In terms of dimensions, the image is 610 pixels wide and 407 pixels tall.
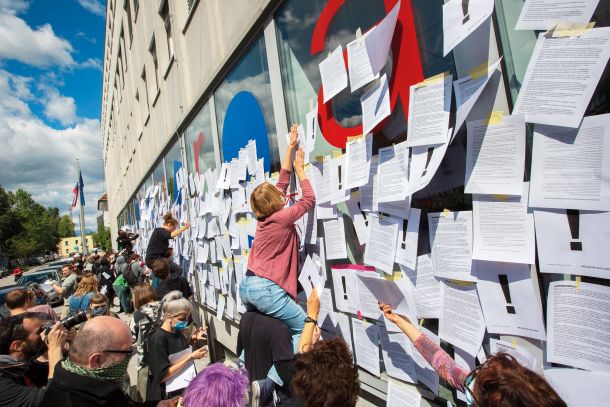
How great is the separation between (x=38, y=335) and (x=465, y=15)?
3633 millimetres

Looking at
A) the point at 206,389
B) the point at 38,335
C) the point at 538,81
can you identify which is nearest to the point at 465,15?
the point at 538,81

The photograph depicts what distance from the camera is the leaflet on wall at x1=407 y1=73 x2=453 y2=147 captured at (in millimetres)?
1602

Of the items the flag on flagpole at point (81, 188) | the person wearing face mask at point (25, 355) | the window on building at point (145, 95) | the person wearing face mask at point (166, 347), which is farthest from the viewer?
the flag on flagpole at point (81, 188)

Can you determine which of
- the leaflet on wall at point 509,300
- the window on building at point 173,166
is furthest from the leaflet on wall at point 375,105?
the window on building at point 173,166

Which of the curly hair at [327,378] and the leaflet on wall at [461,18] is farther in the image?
the curly hair at [327,378]

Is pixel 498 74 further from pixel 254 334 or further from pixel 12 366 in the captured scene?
pixel 12 366

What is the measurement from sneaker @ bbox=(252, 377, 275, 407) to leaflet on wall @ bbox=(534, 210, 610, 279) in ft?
5.67

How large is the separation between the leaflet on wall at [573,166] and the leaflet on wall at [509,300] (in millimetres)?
299

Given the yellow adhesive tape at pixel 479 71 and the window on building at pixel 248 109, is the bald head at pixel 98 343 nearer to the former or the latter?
the window on building at pixel 248 109

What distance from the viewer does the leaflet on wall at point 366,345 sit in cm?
223

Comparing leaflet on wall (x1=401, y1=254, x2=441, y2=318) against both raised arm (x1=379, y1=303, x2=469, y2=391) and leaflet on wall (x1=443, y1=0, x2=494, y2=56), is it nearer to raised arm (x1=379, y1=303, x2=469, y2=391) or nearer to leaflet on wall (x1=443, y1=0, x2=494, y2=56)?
raised arm (x1=379, y1=303, x2=469, y2=391)

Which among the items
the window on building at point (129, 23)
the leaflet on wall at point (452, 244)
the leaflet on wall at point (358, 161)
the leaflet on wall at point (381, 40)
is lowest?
the leaflet on wall at point (452, 244)

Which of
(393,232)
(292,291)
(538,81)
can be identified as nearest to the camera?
(538,81)

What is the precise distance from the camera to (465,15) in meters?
1.47
